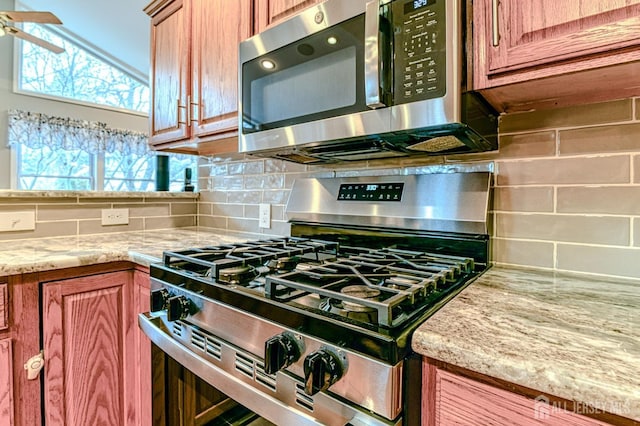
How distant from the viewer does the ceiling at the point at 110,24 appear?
3588mm

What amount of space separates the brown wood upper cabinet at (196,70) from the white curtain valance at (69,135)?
8.03ft

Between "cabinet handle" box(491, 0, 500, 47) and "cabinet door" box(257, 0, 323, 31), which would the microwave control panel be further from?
"cabinet door" box(257, 0, 323, 31)

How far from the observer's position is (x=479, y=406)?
0.50 metres

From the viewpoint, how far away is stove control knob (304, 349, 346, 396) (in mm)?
559

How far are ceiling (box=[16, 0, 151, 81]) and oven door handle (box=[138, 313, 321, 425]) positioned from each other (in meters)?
3.52

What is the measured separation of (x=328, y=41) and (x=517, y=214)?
0.74 m

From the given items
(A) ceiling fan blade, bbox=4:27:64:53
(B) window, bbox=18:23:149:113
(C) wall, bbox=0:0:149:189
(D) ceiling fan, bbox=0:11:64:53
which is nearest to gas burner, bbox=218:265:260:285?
(D) ceiling fan, bbox=0:11:64:53

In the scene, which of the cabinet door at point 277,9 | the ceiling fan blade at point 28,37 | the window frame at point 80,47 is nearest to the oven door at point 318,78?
the cabinet door at point 277,9

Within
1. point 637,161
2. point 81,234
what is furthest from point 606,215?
point 81,234

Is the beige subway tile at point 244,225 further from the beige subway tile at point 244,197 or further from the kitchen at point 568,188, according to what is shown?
the kitchen at point 568,188

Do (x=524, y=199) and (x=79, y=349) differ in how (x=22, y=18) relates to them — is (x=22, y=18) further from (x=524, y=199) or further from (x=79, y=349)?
(x=524, y=199)

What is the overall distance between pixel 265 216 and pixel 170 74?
A: 811mm

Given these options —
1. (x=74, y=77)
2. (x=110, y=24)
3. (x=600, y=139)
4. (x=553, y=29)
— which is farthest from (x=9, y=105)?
(x=600, y=139)

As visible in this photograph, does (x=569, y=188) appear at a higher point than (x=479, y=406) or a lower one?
higher
